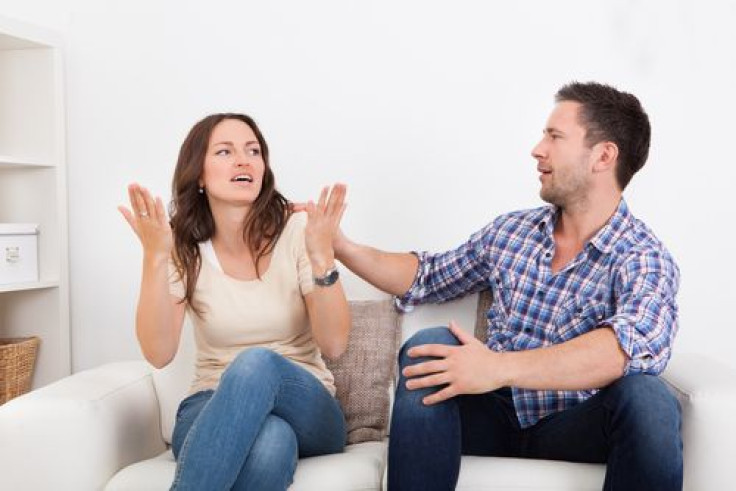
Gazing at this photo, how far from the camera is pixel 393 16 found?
246 cm

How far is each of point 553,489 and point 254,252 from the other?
0.86m

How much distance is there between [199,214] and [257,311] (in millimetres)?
293

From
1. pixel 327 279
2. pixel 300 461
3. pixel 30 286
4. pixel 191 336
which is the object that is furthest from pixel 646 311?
pixel 30 286

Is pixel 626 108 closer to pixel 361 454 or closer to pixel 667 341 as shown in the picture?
pixel 667 341

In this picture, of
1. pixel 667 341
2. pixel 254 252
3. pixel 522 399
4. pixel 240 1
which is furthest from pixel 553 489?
pixel 240 1

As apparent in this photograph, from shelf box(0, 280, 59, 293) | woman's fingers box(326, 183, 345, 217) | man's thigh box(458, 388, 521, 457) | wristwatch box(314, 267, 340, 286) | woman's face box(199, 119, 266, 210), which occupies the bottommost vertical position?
man's thigh box(458, 388, 521, 457)

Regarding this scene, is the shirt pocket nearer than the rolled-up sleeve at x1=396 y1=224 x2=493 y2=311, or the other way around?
the shirt pocket

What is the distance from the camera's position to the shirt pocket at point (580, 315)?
1.80 meters

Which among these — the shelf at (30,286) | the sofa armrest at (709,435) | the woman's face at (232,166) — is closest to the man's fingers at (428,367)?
the sofa armrest at (709,435)

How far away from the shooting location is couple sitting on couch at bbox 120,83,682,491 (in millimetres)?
1500

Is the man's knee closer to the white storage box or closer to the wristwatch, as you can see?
the wristwatch

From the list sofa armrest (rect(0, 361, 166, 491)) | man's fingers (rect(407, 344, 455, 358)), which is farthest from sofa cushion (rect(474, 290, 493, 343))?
sofa armrest (rect(0, 361, 166, 491))

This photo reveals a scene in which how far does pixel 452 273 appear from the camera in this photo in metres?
2.05

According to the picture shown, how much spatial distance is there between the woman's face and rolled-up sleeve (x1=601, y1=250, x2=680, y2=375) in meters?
0.85
